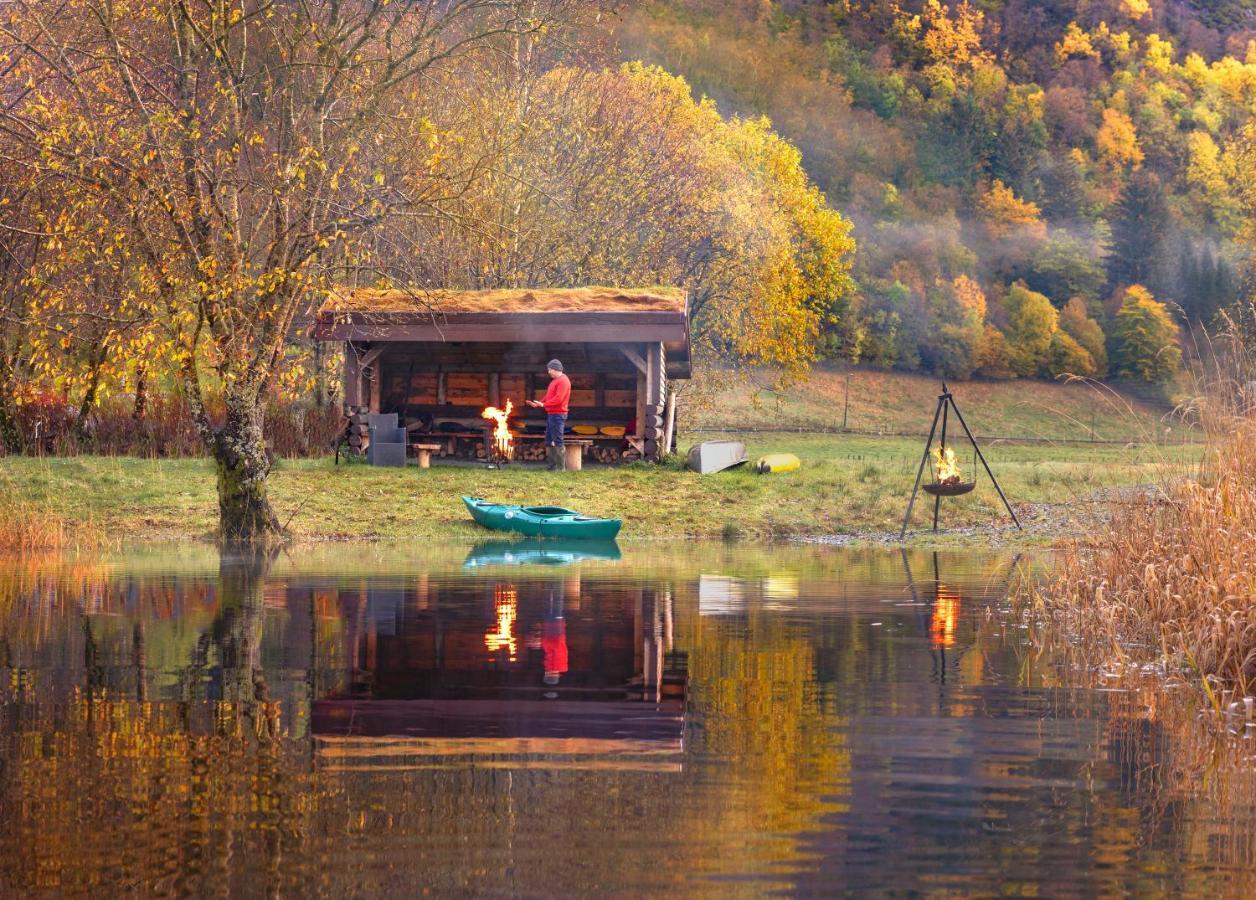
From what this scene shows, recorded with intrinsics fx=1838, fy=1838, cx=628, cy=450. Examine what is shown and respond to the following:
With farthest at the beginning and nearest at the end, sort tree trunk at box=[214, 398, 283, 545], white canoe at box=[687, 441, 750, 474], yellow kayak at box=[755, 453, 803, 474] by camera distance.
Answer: yellow kayak at box=[755, 453, 803, 474], white canoe at box=[687, 441, 750, 474], tree trunk at box=[214, 398, 283, 545]

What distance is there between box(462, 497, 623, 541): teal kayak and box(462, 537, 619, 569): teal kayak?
245mm

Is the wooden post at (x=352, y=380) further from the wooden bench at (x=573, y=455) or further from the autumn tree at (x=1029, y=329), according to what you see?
the autumn tree at (x=1029, y=329)

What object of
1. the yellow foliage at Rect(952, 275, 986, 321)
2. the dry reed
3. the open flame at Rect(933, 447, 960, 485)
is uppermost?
the yellow foliage at Rect(952, 275, 986, 321)

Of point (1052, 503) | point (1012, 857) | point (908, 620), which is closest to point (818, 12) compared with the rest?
point (1052, 503)

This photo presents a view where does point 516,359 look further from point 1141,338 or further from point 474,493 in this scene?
point 1141,338

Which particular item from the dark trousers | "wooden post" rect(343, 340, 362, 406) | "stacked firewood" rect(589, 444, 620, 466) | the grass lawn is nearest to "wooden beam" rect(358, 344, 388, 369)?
"wooden post" rect(343, 340, 362, 406)

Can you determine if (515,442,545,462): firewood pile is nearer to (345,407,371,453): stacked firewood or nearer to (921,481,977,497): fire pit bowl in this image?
(345,407,371,453): stacked firewood

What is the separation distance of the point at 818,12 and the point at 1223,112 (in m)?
30.1

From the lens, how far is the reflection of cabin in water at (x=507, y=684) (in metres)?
8.56

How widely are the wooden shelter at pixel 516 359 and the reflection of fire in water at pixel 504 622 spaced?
16.2m

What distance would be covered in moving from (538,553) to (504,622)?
985 centimetres

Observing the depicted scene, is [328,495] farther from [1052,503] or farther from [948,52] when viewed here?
[948,52]

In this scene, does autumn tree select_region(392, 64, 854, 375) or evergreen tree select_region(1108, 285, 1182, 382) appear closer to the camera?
autumn tree select_region(392, 64, 854, 375)

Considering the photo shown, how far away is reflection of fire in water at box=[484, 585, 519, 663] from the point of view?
1286 cm
